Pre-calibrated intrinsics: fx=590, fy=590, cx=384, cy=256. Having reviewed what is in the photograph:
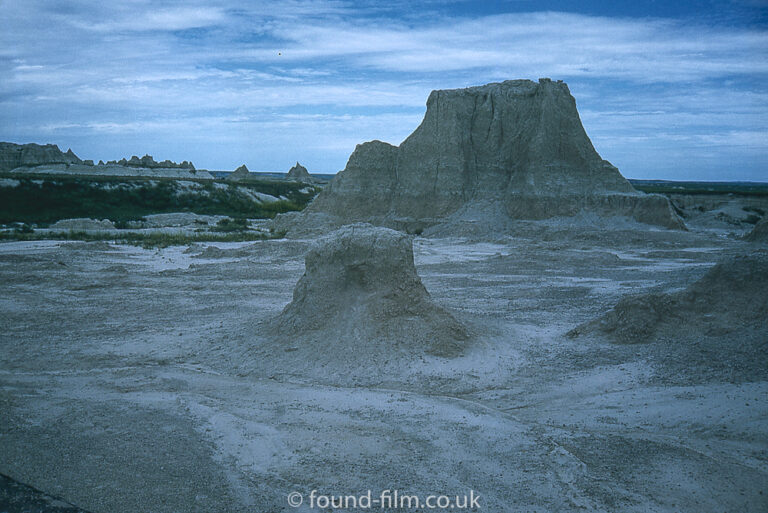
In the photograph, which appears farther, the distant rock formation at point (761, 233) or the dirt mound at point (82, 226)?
the dirt mound at point (82, 226)

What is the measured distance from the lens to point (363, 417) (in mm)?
5961

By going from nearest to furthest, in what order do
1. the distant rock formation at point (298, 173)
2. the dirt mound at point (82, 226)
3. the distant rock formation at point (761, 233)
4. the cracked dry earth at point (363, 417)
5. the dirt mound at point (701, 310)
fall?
the cracked dry earth at point (363, 417), the dirt mound at point (701, 310), the distant rock formation at point (761, 233), the dirt mound at point (82, 226), the distant rock formation at point (298, 173)

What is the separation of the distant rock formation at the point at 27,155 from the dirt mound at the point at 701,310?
72.8 meters

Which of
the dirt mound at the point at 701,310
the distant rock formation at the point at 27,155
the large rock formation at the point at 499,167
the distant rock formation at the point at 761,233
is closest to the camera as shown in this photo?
the dirt mound at the point at 701,310

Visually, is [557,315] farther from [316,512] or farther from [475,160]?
[475,160]

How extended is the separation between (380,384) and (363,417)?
43.1 inches

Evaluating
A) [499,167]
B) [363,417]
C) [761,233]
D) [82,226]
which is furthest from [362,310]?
[82,226]

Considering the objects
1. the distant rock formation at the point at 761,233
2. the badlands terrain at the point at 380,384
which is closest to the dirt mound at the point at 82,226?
the badlands terrain at the point at 380,384

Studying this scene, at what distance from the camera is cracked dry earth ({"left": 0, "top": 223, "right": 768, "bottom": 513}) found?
4.48 metres

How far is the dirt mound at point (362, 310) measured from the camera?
7922 millimetres

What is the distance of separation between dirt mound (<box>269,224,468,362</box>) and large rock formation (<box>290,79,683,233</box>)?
707 inches

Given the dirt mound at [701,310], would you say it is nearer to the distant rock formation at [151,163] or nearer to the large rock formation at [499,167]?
the large rock formation at [499,167]

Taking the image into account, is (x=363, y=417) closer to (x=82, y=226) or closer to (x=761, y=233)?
(x=761, y=233)

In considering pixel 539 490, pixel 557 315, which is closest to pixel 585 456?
pixel 539 490
